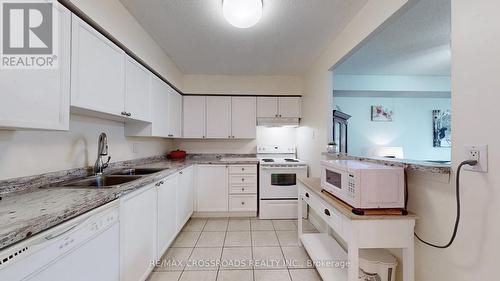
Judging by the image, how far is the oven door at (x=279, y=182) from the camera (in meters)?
3.19

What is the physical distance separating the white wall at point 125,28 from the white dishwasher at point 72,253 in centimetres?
134

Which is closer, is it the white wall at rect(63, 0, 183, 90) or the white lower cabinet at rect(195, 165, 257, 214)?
the white wall at rect(63, 0, 183, 90)

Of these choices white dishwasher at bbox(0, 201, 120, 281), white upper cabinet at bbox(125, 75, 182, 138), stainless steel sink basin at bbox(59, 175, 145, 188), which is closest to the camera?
white dishwasher at bbox(0, 201, 120, 281)

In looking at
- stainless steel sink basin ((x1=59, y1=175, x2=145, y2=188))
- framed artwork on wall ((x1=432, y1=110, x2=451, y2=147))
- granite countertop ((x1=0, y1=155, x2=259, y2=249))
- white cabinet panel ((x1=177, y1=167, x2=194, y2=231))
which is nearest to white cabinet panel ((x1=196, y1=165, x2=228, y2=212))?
white cabinet panel ((x1=177, y1=167, x2=194, y2=231))

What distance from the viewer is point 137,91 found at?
2.04 meters

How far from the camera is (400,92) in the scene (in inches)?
150

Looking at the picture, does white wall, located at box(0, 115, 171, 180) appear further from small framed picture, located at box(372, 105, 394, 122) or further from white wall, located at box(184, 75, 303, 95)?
small framed picture, located at box(372, 105, 394, 122)

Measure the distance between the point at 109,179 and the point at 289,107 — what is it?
2.93m

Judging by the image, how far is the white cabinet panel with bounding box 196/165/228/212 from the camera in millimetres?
3186

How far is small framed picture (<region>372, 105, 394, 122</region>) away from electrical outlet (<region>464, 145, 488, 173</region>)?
12.3ft

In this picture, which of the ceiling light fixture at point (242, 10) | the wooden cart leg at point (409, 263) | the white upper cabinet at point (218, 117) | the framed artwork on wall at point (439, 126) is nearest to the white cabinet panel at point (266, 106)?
the white upper cabinet at point (218, 117)

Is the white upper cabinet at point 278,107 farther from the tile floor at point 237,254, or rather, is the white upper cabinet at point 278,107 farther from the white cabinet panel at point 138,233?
the white cabinet panel at point 138,233

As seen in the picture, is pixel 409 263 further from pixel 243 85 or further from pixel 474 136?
pixel 243 85
